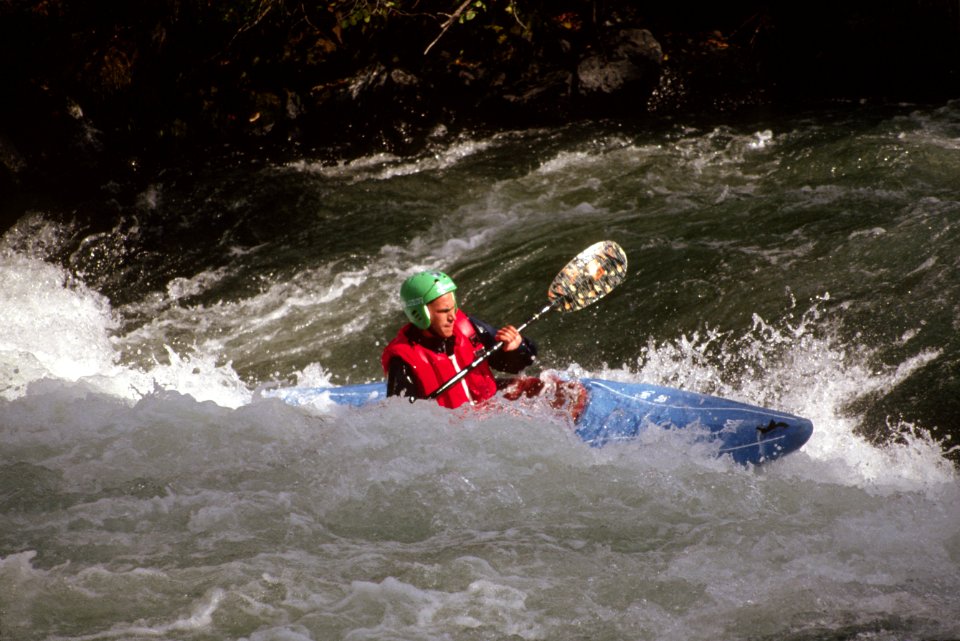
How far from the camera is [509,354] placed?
4.84 metres

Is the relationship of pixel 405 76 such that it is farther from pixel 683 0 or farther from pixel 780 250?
pixel 780 250

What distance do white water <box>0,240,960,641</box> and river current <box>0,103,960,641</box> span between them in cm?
1

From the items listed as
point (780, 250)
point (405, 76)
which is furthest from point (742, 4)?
point (780, 250)

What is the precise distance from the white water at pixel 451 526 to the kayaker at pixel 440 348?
17 cm

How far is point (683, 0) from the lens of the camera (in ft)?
31.9

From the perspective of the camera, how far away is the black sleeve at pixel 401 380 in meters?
4.59

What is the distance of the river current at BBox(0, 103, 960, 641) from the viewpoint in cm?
339

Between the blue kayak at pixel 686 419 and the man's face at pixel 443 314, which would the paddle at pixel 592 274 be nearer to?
the blue kayak at pixel 686 419

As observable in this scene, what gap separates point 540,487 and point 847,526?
47.6 inches

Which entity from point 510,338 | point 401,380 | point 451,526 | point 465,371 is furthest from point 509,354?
point 451,526

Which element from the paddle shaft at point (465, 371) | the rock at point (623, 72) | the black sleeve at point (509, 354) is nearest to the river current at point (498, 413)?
the paddle shaft at point (465, 371)

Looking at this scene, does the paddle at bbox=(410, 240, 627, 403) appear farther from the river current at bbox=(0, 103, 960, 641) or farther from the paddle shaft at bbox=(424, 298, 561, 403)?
the paddle shaft at bbox=(424, 298, 561, 403)

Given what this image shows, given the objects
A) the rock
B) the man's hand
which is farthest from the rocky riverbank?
the man's hand

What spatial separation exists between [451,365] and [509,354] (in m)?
0.31
